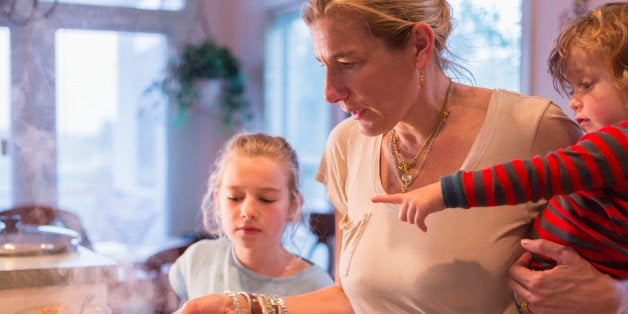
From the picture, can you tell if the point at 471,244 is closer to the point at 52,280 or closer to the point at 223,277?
the point at 52,280

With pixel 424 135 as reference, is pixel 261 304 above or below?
below

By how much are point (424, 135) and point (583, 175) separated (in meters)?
0.35

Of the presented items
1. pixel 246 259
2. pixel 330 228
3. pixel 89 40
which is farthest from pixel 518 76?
pixel 89 40

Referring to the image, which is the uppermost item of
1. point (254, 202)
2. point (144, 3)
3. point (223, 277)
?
point (144, 3)

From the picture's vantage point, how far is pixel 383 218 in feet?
4.44

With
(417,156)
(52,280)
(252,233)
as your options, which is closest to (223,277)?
(252,233)

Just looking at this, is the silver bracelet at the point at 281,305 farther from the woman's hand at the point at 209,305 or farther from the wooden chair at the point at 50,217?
the wooden chair at the point at 50,217

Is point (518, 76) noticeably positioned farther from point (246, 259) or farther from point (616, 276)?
point (616, 276)

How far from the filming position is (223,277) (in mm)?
2150

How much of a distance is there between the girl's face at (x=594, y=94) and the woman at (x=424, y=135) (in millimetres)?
55

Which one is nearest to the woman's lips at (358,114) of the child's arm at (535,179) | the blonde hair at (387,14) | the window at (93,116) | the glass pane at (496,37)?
the blonde hair at (387,14)

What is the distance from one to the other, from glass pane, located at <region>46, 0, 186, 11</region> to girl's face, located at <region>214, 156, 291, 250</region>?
11.5 feet

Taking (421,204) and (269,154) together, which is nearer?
(421,204)

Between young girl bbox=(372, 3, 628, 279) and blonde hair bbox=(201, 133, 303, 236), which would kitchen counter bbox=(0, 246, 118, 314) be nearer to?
blonde hair bbox=(201, 133, 303, 236)
